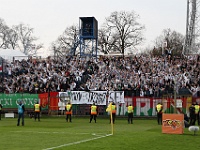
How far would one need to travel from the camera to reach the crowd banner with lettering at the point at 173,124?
24.7 meters

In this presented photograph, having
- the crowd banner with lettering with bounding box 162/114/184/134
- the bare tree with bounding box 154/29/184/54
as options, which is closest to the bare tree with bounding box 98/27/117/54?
the bare tree with bounding box 154/29/184/54

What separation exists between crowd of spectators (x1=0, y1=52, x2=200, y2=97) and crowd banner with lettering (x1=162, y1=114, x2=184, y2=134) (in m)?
18.1

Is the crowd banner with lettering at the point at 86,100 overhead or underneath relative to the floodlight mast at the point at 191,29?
underneath

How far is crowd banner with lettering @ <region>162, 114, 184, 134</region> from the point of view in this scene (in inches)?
971

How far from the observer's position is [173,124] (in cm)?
2488

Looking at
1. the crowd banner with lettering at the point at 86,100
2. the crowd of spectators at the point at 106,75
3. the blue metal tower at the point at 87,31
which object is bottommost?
the crowd banner with lettering at the point at 86,100

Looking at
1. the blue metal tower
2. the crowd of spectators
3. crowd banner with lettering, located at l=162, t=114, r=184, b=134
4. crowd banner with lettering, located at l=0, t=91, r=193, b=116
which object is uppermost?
the blue metal tower

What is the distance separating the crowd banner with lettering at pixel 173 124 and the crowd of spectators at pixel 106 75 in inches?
714

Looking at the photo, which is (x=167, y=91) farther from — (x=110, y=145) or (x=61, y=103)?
(x=110, y=145)

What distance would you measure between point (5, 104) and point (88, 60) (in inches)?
429

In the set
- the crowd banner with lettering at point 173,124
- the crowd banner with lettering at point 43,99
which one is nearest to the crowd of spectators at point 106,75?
the crowd banner with lettering at point 43,99

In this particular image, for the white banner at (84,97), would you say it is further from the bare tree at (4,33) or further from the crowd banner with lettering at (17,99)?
the bare tree at (4,33)

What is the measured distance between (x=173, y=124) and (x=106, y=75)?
23.5 metres

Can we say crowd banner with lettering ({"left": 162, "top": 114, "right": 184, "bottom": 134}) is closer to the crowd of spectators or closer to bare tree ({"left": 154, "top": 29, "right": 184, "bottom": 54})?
the crowd of spectators
